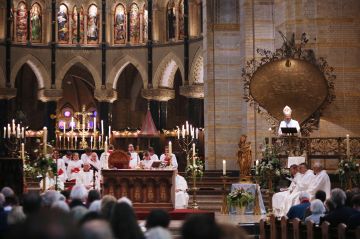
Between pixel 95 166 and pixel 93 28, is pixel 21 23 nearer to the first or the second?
pixel 93 28

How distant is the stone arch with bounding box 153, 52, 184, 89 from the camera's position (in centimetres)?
3666

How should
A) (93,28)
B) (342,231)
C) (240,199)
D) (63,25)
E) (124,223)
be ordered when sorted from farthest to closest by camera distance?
(93,28)
(63,25)
(240,199)
(342,231)
(124,223)

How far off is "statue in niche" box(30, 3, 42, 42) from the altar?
23539 mm

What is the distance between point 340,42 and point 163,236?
40.3ft

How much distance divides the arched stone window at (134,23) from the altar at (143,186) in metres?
23.2

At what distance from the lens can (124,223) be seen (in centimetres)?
503

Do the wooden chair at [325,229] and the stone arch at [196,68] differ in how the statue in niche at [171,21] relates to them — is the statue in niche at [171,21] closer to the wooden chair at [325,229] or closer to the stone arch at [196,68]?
the stone arch at [196,68]

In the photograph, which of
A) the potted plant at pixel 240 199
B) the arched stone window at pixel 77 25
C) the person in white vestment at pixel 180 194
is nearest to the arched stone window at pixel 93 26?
the arched stone window at pixel 77 25

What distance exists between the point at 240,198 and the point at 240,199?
0.09ft

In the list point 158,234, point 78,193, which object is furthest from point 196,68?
point 158,234

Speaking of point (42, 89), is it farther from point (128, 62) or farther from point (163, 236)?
point (163, 236)

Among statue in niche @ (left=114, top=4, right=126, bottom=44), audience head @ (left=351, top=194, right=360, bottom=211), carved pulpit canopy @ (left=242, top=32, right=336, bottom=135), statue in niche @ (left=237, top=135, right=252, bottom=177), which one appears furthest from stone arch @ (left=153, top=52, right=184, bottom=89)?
audience head @ (left=351, top=194, right=360, bottom=211)

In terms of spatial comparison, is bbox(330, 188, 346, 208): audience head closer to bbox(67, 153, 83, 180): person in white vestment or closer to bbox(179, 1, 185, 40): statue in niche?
bbox(67, 153, 83, 180): person in white vestment

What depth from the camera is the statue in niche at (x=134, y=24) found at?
38.2 m
